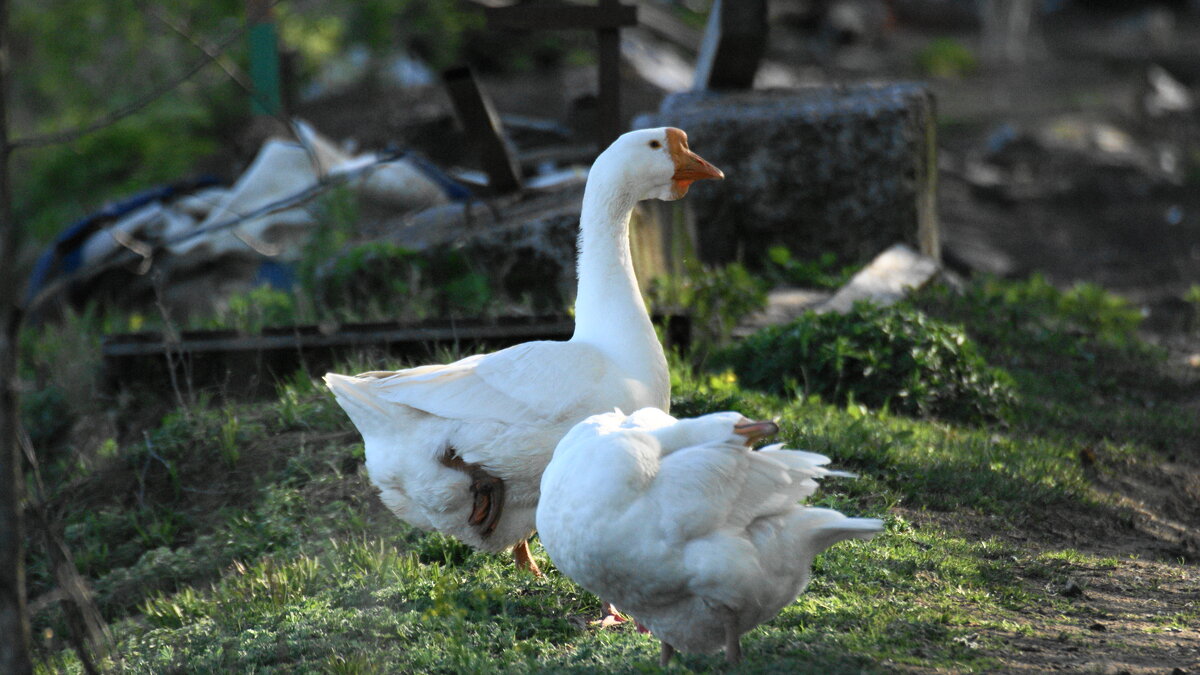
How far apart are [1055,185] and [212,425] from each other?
12668 millimetres

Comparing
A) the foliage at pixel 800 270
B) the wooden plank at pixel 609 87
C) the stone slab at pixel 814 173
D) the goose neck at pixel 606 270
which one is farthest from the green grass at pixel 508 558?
the wooden plank at pixel 609 87

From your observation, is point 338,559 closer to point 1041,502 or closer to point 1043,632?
point 1043,632

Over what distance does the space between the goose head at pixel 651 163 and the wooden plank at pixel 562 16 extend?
3.58 metres

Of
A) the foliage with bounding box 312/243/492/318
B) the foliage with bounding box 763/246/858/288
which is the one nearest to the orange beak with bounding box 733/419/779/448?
the foliage with bounding box 312/243/492/318

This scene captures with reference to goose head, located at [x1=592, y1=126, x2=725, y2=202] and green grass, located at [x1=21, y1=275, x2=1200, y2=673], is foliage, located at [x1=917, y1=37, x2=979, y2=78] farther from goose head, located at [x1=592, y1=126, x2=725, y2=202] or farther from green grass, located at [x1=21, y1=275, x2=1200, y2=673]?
goose head, located at [x1=592, y1=126, x2=725, y2=202]

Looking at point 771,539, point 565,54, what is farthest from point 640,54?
point 771,539

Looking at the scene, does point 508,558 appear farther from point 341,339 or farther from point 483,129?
point 483,129

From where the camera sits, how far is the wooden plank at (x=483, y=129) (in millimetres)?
7594

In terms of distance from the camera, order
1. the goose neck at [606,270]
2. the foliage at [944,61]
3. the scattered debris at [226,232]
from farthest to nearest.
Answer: the foliage at [944,61] < the scattered debris at [226,232] < the goose neck at [606,270]

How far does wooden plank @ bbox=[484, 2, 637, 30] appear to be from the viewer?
7.92 meters

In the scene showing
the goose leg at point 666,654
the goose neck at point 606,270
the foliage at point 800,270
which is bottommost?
the goose leg at point 666,654

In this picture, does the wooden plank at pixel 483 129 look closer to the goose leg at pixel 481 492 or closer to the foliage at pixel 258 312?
the foliage at pixel 258 312

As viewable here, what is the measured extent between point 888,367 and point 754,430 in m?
3.10

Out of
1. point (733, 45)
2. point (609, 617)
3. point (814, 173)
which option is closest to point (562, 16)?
point (733, 45)
